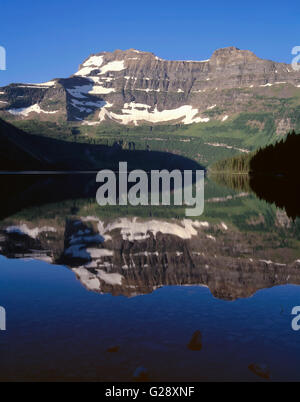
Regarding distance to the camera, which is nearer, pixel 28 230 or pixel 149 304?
pixel 149 304

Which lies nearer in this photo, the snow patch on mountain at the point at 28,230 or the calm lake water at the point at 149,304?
the calm lake water at the point at 149,304

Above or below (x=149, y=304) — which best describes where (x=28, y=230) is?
above

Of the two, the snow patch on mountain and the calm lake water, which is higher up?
the snow patch on mountain

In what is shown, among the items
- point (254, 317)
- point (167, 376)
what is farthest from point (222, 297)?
point (167, 376)

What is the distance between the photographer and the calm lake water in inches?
592

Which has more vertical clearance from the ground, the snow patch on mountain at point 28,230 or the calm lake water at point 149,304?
the snow patch on mountain at point 28,230

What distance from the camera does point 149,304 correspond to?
71.4 ft

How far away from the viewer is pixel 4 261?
32.9 meters

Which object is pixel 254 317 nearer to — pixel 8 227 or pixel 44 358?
pixel 44 358

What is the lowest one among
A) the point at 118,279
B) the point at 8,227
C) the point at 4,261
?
the point at 118,279

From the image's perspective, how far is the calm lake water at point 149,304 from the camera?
15.0 m

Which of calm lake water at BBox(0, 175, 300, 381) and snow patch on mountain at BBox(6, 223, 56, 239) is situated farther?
snow patch on mountain at BBox(6, 223, 56, 239)

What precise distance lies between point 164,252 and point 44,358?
A: 67.7ft
